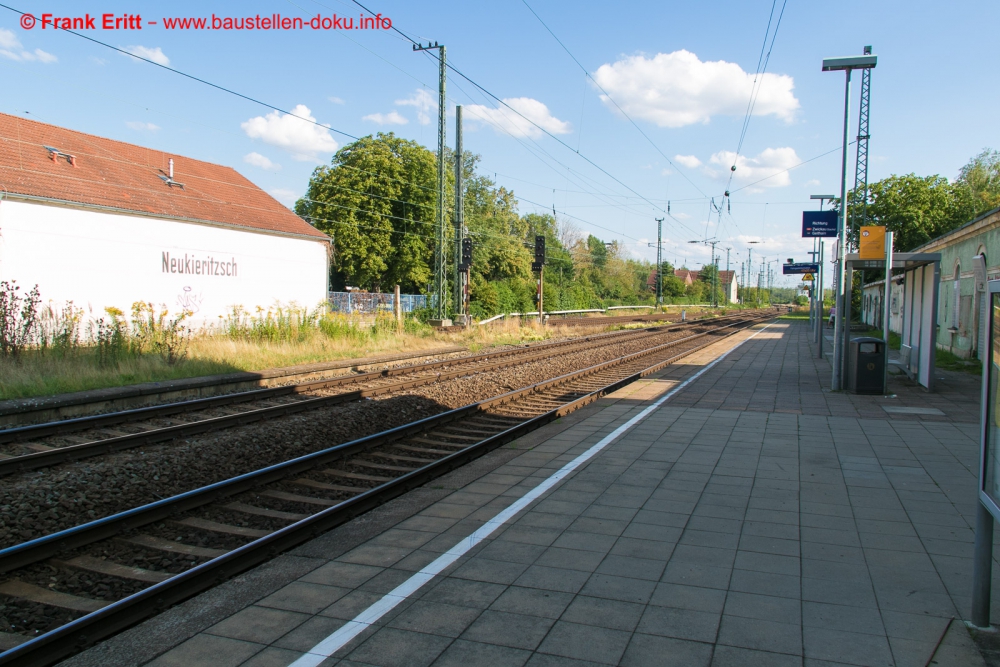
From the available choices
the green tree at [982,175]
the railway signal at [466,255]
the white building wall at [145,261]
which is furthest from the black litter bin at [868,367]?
the green tree at [982,175]

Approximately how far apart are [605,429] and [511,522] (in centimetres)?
389

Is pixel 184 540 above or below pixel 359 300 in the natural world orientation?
below

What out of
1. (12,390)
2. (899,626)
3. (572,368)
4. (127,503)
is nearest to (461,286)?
(572,368)

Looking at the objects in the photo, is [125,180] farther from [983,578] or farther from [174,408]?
[983,578]

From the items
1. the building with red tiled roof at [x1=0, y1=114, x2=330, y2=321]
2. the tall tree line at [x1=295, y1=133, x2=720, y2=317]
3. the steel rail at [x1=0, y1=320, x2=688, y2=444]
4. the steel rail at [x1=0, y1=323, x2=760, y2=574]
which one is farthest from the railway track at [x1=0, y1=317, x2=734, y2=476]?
the tall tree line at [x1=295, y1=133, x2=720, y2=317]

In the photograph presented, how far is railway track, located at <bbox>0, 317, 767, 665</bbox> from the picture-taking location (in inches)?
143

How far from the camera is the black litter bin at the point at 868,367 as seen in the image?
1213 centimetres

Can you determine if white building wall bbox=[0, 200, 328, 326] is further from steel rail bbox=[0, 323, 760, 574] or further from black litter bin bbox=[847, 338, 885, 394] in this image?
black litter bin bbox=[847, 338, 885, 394]

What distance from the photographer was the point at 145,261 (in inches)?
1003

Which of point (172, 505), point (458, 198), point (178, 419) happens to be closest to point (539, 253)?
point (458, 198)

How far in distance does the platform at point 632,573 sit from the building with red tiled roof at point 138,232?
20574 millimetres

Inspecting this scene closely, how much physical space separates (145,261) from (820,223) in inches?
928

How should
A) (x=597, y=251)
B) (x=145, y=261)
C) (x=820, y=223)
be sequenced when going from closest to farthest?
(x=820, y=223), (x=145, y=261), (x=597, y=251)

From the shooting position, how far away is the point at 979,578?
11.0ft
